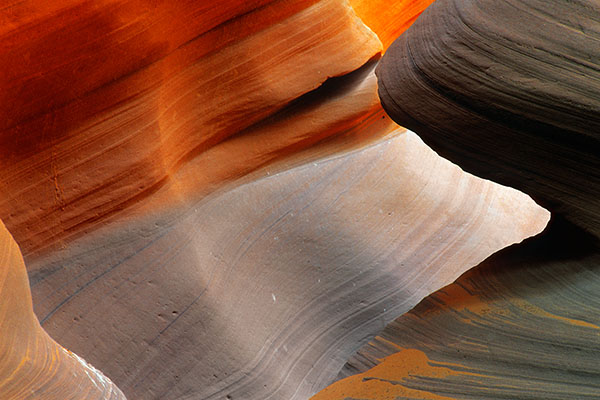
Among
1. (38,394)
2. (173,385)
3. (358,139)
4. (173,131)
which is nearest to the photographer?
(38,394)

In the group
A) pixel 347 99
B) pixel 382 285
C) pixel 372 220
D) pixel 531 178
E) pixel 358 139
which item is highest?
pixel 531 178

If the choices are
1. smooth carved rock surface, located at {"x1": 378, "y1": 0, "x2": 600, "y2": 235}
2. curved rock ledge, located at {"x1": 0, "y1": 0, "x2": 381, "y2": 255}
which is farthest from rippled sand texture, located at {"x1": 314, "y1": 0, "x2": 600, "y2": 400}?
curved rock ledge, located at {"x1": 0, "y1": 0, "x2": 381, "y2": 255}

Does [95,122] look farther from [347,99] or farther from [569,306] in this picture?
[569,306]

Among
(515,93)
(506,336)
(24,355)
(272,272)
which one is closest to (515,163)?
(515,93)

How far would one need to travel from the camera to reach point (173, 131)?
1.96 metres

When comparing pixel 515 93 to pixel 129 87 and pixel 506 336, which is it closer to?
pixel 506 336

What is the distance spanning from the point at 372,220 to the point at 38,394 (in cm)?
121

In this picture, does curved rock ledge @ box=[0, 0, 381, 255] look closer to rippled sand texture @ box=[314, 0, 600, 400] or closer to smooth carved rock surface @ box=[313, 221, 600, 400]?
rippled sand texture @ box=[314, 0, 600, 400]

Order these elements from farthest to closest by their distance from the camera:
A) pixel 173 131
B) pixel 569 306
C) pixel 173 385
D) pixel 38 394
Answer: pixel 173 131, pixel 173 385, pixel 569 306, pixel 38 394

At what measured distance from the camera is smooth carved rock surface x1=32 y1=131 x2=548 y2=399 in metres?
1.76

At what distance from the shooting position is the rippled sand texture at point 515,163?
121cm

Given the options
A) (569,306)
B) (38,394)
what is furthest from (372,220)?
(38,394)

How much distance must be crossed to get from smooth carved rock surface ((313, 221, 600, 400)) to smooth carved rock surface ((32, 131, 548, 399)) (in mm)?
387

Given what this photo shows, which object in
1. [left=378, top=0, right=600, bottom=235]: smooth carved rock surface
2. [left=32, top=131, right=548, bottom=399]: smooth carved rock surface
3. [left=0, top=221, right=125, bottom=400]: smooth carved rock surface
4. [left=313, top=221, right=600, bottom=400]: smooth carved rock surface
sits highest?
[left=378, top=0, right=600, bottom=235]: smooth carved rock surface
